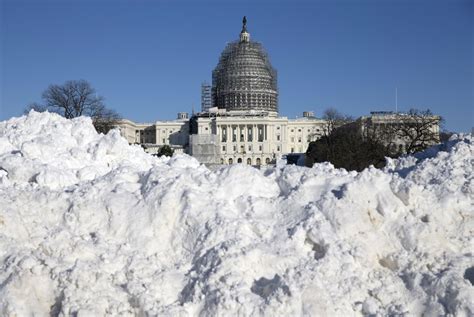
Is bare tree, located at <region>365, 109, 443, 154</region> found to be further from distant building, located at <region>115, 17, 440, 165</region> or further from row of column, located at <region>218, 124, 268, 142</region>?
row of column, located at <region>218, 124, 268, 142</region>

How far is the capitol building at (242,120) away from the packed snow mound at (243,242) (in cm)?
8419

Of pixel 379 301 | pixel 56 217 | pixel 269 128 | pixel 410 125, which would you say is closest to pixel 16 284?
pixel 56 217

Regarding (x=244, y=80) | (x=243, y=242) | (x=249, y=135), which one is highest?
(x=244, y=80)

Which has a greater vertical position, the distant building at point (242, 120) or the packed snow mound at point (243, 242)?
the distant building at point (242, 120)

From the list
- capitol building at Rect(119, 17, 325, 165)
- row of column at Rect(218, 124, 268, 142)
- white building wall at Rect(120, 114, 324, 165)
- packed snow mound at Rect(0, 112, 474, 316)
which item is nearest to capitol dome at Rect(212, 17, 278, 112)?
capitol building at Rect(119, 17, 325, 165)

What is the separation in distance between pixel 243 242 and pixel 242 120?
91561 mm

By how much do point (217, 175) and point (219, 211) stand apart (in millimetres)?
1065

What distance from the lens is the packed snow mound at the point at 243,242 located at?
6773 mm

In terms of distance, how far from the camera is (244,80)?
102562 millimetres

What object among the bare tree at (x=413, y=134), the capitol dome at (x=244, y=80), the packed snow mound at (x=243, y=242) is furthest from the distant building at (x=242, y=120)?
the packed snow mound at (x=243, y=242)

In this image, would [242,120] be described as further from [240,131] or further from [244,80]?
[244,80]

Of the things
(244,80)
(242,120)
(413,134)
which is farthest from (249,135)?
(413,134)

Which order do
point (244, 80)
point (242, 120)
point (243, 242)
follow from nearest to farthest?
point (243, 242) → point (242, 120) → point (244, 80)

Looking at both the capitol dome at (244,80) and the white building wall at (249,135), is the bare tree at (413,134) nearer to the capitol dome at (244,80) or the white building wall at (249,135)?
the white building wall at (249,135)
